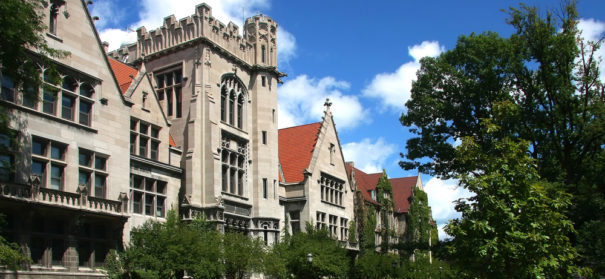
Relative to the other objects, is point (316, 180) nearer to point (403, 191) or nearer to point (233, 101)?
point (233, 101)

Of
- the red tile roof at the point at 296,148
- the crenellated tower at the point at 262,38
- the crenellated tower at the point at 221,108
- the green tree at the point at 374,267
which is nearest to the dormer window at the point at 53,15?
the crenellated tower at the point at 221,108

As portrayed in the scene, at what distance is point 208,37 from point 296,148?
18.0 m

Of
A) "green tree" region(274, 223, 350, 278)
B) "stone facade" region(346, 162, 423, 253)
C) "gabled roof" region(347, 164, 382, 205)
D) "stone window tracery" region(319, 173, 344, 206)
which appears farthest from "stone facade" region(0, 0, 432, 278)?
"gabled roof" region(347, 164, 382, 205)

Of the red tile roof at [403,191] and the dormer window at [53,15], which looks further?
the red tile roof at [403,191]

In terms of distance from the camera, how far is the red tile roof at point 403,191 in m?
81.1

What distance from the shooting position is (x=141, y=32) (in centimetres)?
4219

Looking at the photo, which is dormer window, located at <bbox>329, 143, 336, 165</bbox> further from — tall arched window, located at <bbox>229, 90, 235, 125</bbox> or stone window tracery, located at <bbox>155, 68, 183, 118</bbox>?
stone window tracery, located at <bbox>155, 68, 183, 118</bbox>

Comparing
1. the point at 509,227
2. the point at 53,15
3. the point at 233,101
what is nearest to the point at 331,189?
the point at 233,101

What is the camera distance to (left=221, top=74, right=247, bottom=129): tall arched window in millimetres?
41031

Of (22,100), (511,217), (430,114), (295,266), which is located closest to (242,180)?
(295,266)

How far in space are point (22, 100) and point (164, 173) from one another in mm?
10659

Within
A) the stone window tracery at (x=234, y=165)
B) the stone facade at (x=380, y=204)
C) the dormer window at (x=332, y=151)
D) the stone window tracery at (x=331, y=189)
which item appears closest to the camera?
the stone window tracery at (x=234, y=165)

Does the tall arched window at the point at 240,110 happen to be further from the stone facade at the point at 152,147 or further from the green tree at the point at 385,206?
the green tree at the point at 385,206

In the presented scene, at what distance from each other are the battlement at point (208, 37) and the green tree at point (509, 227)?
2315 centimetres
